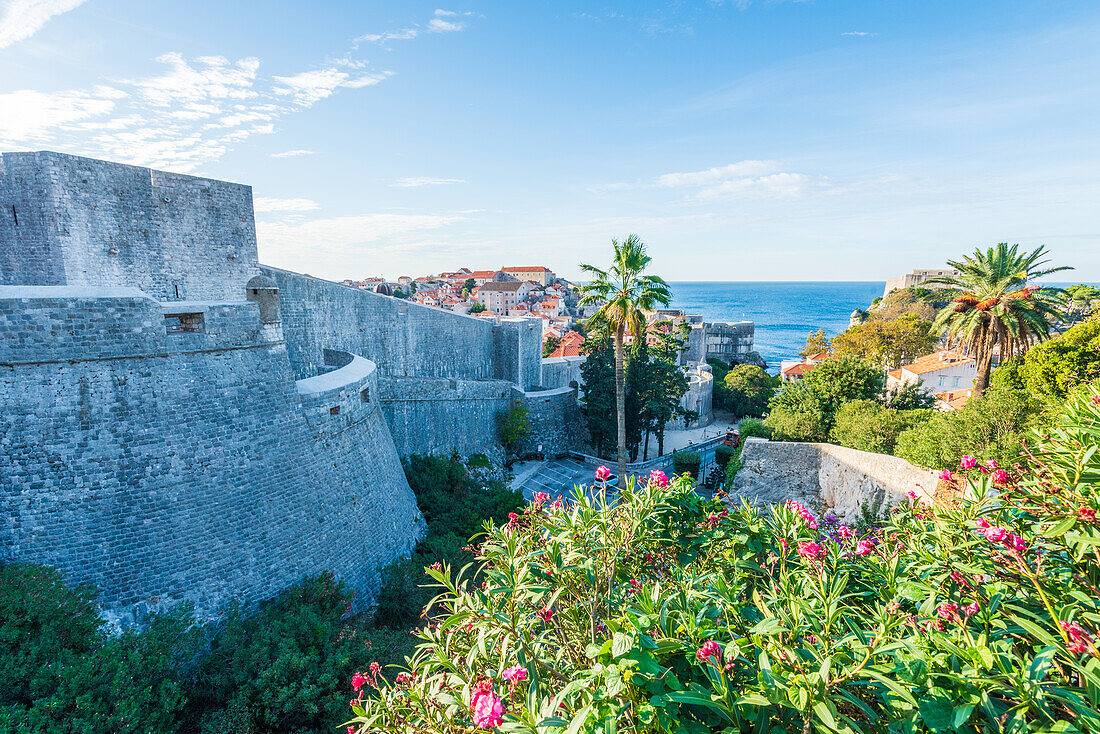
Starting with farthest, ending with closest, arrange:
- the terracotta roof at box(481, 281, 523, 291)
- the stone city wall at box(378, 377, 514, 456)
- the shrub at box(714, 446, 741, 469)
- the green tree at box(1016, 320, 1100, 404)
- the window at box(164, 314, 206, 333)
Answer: the terracotta roof at box(481, 281, 523, 291)
the shrub at box(714, 446, 741, 469)
the stone city wall at box(378, 377, 514, 456)
the green tree at box(1016, 320, 1100, 404)
the window at box(164, 314, 206, 333)

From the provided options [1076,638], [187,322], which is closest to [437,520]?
[187,322]

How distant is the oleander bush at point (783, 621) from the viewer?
2.77 m

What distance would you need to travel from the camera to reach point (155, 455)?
8.08m

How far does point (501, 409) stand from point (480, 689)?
764 inches

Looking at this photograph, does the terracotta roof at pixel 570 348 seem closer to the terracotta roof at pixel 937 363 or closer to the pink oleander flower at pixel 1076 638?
the terracotta roof at pixel 937 363

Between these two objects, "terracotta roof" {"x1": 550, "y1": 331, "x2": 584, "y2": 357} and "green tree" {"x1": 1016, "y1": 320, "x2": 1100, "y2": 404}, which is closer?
"green tree" {"x1": 1016, "y1": 320, "x2": 1100, "y2": 404}

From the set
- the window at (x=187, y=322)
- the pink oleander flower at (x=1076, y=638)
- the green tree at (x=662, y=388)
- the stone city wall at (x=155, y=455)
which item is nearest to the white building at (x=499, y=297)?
the green tree at (x=662, y=388)

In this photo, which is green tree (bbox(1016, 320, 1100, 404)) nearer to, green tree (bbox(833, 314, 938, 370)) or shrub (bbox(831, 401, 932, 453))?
shrub (bbox(831, 401, 932, 453))

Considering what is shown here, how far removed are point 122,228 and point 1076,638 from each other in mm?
15991

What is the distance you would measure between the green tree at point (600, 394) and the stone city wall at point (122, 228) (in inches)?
610

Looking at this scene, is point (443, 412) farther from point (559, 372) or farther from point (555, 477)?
point (559, 372)

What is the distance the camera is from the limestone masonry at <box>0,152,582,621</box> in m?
7.45

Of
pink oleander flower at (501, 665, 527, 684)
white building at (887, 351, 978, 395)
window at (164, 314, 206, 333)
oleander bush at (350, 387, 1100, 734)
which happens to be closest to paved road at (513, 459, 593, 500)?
window at (164, 314, 206, 333)

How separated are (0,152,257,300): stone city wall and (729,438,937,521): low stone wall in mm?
15426
